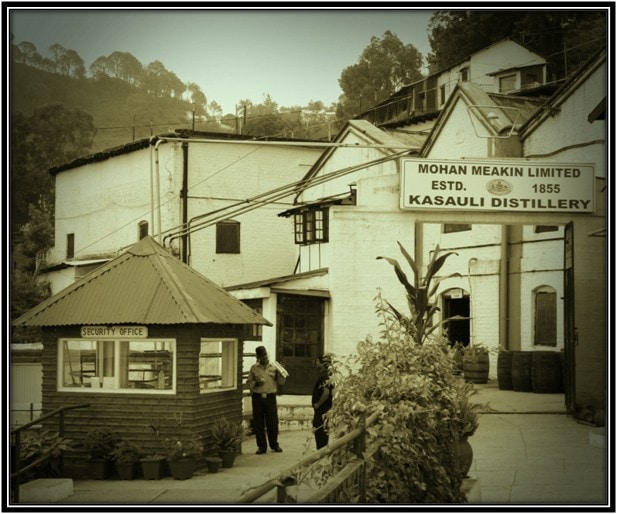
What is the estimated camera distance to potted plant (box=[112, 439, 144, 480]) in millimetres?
14508

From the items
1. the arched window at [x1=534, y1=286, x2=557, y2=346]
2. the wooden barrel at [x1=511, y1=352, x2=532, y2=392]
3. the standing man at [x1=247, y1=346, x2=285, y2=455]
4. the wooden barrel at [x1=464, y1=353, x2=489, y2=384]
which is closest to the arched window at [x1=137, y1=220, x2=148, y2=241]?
the wooden barrel at [x1=464, y1=353, x2=489, y2=384]

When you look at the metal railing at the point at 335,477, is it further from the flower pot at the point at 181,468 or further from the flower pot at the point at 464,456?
the flower pot at the point at 181,468

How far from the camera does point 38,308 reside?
1573cm

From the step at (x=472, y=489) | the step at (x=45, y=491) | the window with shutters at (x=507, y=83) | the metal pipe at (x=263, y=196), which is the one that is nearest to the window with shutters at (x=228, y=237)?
the metal pipe at (x=263, y=196)

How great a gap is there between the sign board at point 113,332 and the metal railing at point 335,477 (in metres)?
6.33

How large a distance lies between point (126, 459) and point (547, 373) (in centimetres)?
1191

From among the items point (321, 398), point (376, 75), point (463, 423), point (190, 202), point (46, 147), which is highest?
point (376, 75)

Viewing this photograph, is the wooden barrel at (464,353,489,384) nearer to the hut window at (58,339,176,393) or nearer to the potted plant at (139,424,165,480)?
the hut window at (58,339,176,393)

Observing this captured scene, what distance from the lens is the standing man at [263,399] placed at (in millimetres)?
16719

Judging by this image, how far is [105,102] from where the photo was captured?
77.6 feet

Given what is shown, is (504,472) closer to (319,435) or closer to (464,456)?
(464,456)

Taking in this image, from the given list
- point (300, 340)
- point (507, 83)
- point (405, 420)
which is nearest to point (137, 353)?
point (405, 420)

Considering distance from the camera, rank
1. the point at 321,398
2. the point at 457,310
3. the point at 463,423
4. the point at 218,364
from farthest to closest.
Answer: the point at 457,310, the point at 218,364, the point at 321,398, the point at 463,423

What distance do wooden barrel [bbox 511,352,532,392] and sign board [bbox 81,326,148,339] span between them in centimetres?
1140
